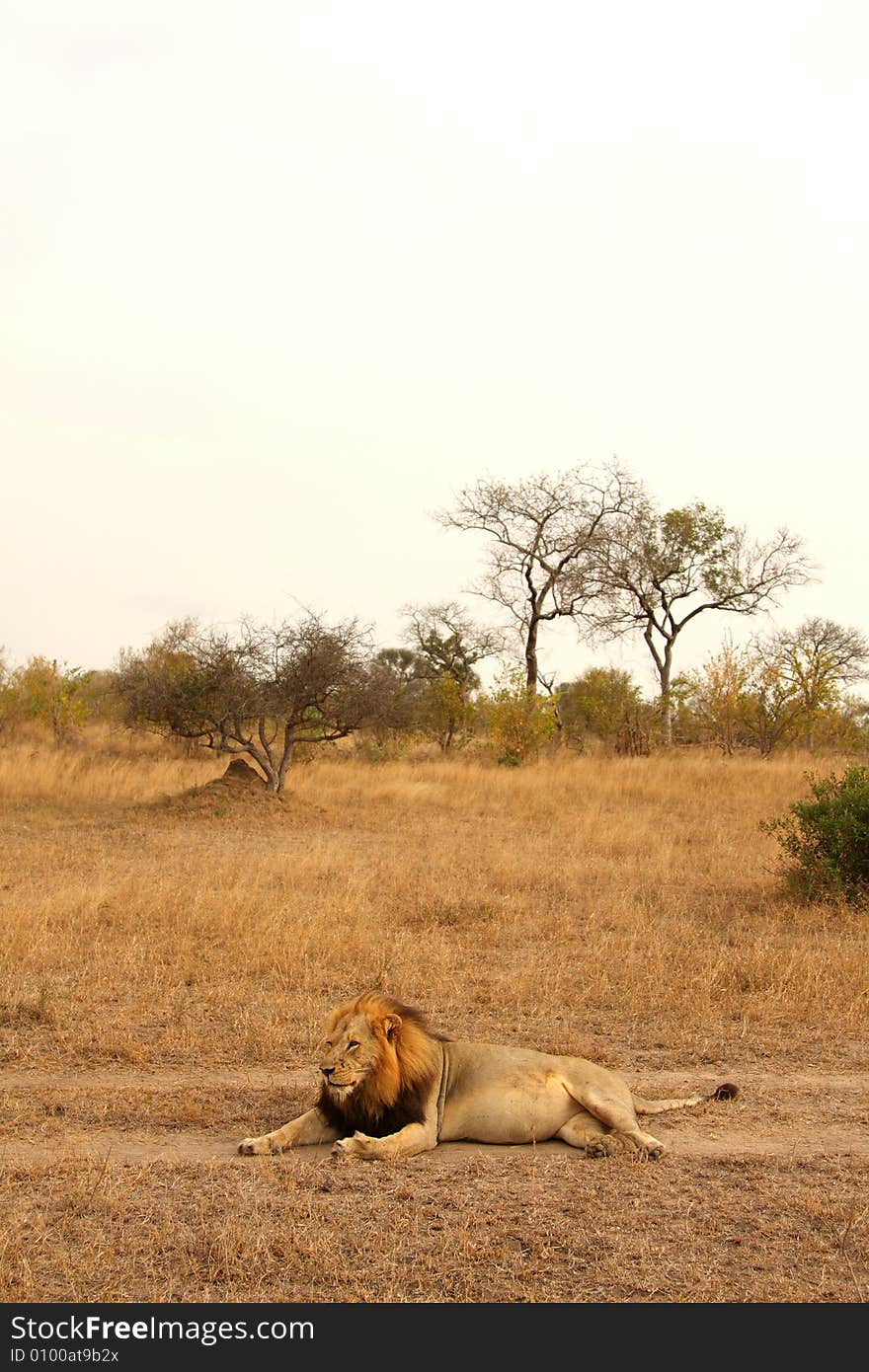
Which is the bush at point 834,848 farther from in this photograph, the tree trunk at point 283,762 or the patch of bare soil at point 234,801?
the tree trunk at point 283,762

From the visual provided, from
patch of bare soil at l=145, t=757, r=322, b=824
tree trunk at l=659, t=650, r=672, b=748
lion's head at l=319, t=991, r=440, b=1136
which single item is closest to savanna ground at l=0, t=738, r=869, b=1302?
lion's head at l=319, t=991, r=440, b=1136

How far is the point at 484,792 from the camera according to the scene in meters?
22.0

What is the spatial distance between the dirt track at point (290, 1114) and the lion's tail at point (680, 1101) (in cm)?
5

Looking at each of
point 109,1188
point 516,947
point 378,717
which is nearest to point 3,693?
point 378,717

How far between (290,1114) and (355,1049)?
856 mm

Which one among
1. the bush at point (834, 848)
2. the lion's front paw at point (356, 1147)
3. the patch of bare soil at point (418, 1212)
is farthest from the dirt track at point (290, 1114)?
the bush at point (834, 848)

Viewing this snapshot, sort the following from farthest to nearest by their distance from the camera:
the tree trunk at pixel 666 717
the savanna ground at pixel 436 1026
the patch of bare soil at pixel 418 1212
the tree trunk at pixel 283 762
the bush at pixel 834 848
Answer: the tree trunk at pixel 666 717 < the tree trunk at pixel 283 762 < the bush at pixel 834 848 < the savanna ground at pixel 436 1026 < the patch of bare soil at pixel 418 1212

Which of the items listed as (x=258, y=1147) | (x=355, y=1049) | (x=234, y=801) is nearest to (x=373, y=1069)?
(x=355, y=1049)

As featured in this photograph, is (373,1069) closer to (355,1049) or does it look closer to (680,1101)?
(355,1049)

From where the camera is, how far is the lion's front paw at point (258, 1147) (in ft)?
18.3

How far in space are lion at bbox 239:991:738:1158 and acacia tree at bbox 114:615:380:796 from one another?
14472mm

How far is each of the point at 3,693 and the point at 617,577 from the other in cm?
1837

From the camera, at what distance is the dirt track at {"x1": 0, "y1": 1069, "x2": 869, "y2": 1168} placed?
570cm

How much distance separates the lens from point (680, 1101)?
20.7 feet
